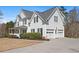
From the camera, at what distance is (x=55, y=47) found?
Result: 10797mm

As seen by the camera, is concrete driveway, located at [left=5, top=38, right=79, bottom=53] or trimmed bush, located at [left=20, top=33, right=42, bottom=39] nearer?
concrete driveway, located at [left=5, top=38, right=79, bottom=53]

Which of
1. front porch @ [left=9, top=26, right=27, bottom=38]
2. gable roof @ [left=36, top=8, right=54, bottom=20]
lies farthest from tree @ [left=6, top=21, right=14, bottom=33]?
gable roof @ [left=36, top=8, right=54, bottom=20]

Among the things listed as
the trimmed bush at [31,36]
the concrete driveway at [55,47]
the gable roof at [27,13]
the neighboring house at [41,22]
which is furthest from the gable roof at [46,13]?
the concrete driveway at [55,47]

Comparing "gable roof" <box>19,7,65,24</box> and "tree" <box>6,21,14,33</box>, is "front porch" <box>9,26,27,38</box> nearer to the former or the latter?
"tree" <box>6,21,14,33</box>

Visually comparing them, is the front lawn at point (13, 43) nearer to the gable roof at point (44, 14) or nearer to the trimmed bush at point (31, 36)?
the trimmed bush at point (31, 36)

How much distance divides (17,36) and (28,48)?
1.10 ft

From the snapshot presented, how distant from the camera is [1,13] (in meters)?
10.7

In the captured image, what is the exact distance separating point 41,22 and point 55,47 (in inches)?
21.1

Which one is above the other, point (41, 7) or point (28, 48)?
point (41, 7)

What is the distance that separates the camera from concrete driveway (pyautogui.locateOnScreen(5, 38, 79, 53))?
10.7 meters

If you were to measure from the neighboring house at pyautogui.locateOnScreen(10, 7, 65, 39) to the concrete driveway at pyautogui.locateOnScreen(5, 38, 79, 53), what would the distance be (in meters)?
0.13

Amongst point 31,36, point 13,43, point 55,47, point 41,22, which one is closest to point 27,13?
point 41,22
